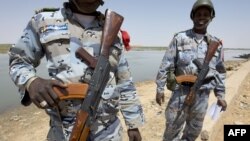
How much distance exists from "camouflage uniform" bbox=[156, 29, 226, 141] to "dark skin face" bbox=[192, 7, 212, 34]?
A: 3.4 inches

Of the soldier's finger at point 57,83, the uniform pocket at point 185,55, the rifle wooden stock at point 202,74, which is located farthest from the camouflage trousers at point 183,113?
the soldier's finger at point 57,83

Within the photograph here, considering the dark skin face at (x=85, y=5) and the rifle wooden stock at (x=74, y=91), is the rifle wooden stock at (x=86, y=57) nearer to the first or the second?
the rifle wooden stock at (x=74, y=91)

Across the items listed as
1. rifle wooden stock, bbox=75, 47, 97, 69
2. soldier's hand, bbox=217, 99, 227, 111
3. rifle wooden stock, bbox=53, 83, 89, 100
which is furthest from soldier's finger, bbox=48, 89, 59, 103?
soldier's hand, bbox=217, 99, 227, 111

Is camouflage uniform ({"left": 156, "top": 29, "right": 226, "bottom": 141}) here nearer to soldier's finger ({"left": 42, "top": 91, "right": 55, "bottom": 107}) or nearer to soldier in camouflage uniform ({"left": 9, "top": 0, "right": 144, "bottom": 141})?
soldier in camouflage uniform ({"left": 9, "top": 0, "right": 144, "bottom": 141})

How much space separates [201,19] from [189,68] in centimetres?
64

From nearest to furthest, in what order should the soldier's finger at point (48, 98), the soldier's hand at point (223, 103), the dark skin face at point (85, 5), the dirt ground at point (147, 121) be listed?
the soldier's finger at point (48, 98) → the dark skin face at point (85, 5) → the soldier's hand at point (223, 103) → the dirt ground at point (147, 121)

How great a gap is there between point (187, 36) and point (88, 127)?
262 centimetres

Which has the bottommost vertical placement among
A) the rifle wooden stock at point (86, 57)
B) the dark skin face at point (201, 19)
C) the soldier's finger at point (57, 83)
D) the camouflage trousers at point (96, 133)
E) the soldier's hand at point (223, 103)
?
the soldier's hand at point (223, 103)

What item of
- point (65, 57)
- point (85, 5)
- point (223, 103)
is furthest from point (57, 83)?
point (223, 103)

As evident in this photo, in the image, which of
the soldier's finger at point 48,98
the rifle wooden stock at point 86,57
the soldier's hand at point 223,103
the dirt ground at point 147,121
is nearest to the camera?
the soldier's finger at point 48,98

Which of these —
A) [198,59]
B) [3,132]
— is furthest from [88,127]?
[3,132]

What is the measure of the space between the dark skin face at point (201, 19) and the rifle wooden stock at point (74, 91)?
263 cm

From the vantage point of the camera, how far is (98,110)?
2236mm

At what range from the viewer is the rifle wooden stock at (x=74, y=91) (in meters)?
2.03
